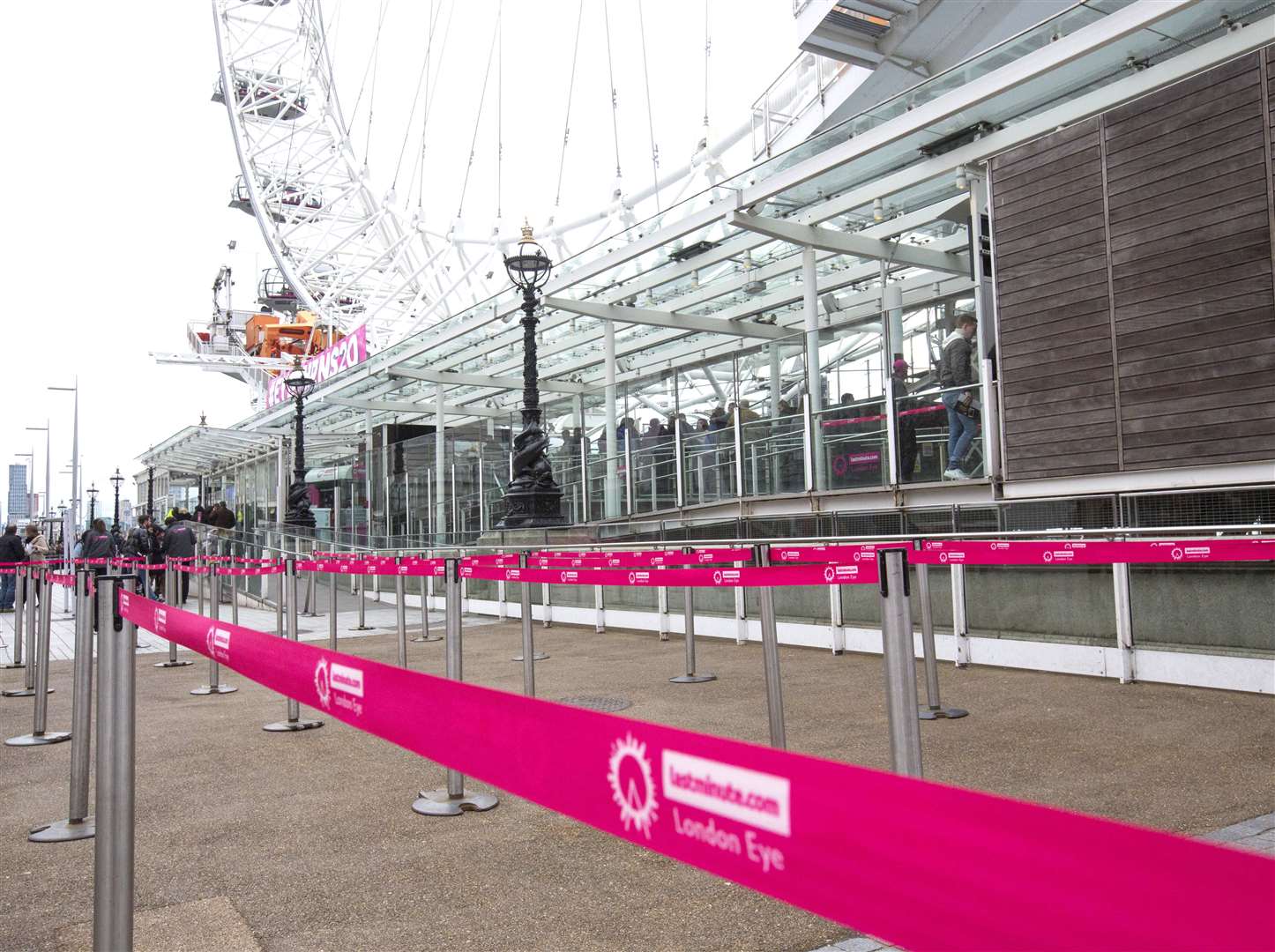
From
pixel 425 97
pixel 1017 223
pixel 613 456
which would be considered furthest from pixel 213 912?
pixel 425 97

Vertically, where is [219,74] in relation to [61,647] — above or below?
above

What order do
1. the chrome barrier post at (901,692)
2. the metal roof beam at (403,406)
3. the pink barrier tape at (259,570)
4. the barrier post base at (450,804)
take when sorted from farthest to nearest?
the metal roof beam at (403,406) → the pink barrier tape at (259,570) → the barrier post base at (450,804) → the chrome barrier post at (901,692)

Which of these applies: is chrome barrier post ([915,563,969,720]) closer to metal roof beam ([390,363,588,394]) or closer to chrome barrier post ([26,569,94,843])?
chrome barrier post ([26,569,94,843])

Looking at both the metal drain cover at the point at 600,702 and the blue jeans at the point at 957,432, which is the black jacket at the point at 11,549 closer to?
the metal drain cover at the point at 600,702

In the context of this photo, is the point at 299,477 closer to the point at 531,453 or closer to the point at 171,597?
the point at 531,453

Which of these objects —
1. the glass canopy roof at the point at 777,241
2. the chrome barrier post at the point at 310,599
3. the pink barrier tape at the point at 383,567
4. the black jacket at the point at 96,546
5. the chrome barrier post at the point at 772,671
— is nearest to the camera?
the chrome barrier post at the point at 772,671

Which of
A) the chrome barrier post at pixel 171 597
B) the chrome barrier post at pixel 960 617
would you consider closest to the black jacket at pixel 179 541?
the chrome barrier post at pixel 171 597

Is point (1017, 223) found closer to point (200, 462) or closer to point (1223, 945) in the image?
point (1223, 945)

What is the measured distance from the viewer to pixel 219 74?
192 ft

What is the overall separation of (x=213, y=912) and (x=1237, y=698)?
693cm

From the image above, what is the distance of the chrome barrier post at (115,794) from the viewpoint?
2910mm

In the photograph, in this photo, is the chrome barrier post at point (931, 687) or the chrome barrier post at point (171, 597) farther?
the chrome barrier post at point (171, 597)

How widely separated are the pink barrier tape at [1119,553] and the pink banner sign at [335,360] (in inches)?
963

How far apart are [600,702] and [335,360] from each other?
92.6 ft
